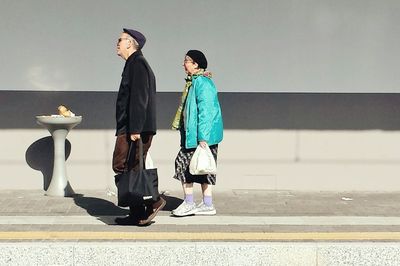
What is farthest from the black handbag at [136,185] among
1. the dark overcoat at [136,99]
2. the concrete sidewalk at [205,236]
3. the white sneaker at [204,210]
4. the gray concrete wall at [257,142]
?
the gray concrete wall at [257,142]

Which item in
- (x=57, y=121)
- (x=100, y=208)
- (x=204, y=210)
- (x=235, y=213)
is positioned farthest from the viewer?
(x=57, y=121)

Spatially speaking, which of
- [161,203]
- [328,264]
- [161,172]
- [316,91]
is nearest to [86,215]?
[161,203]

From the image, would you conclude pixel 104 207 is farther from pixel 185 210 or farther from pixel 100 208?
pixel 185 210

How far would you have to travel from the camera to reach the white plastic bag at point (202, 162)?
586cm

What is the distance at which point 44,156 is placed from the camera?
7.98 m

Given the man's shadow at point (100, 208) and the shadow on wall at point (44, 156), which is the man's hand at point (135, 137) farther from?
the shadow on wall at point (44, 156)

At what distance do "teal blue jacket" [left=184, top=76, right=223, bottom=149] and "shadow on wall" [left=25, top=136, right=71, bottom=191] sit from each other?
2.52 m

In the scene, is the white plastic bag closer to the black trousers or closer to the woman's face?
the black trousers

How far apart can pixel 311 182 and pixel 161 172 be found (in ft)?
6.77

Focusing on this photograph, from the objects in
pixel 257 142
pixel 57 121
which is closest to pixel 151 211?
pixel 57 121

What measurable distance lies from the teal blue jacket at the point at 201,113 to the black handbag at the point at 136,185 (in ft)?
2.37

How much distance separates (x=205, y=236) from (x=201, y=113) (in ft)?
4.44

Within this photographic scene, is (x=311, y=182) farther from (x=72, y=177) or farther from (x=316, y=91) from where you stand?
(x=72, y=177)

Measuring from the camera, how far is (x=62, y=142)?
747 centimetres
